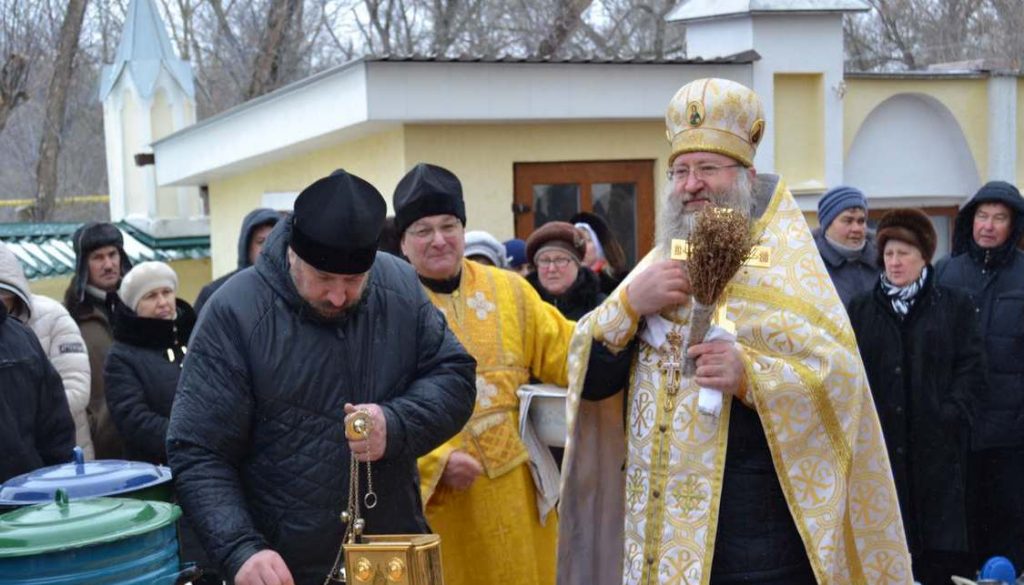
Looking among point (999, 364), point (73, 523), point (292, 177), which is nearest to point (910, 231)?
point (999, 364)

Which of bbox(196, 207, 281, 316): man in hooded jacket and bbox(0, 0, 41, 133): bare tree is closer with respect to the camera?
bbox(196, 207, 281, 316): man in hooded jacket

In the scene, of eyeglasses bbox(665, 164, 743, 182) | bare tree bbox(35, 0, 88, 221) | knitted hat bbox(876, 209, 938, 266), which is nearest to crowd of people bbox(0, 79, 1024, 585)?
eyeglasses bbox(665, 164, 743, 182)

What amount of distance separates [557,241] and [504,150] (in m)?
3.54

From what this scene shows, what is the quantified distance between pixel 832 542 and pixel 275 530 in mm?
1470

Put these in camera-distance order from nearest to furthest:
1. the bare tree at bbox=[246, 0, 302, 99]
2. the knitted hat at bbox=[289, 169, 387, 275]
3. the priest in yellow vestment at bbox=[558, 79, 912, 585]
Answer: the knitted hat at bbox=[289, 169, 387, 275] < the priest in yellow vestment at bbox=[558, 79, 912, 585] < the bare tree at bbox=[246, 0, 302, 99]

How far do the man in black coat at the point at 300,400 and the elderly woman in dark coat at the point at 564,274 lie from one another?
10.1 feet

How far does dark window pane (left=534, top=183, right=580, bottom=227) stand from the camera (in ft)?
35.0

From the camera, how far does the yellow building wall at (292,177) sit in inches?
408

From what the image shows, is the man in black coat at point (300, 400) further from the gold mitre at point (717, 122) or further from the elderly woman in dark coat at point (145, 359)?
the elderly woman in dark coat at point (145, 359)

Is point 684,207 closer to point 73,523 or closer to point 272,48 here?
point 73,523

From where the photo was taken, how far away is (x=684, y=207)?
13.5 ft

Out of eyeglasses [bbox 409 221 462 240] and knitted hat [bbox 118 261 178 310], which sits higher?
eyeglasses [bbox 409 221 462 240]

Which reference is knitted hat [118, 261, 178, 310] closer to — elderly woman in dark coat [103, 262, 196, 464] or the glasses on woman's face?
elderly woman in dark coat [103, 262, 196, 464]

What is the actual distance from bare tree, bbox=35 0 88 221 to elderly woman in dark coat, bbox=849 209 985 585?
1301cm
